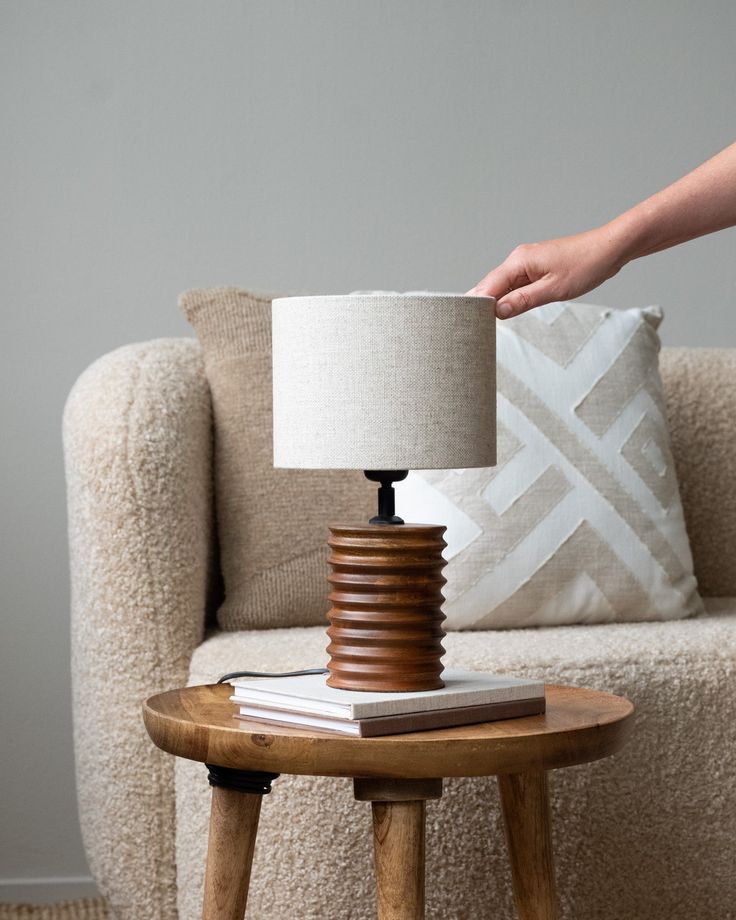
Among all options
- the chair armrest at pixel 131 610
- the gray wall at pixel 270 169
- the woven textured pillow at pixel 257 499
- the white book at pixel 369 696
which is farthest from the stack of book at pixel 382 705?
the gray wall at pixel 270 169

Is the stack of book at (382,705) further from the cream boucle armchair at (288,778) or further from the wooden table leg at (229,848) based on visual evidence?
the cream boucle armchair at (288,778)

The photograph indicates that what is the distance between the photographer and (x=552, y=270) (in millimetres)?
1216

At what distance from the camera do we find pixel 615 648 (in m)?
1.39

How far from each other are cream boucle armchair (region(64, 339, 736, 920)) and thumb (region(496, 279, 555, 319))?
0.39 m

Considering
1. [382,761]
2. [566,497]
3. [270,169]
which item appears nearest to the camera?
[382,761]

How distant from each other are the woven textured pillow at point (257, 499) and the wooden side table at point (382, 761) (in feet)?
1.75

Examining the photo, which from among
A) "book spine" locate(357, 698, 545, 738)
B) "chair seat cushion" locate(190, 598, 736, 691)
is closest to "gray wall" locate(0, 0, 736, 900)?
"chair seat cushion" locate(190, 598, 736, 691)

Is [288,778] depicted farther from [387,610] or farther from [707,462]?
[707,462]

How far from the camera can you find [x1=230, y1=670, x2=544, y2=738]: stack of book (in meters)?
0.95

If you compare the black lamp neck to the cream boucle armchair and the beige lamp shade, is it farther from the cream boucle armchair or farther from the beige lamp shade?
the cream boucle armchair

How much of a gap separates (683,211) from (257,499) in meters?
0.69

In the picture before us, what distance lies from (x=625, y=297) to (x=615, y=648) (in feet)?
3.49

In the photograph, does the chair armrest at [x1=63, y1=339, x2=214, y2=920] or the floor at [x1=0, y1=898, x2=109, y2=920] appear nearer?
the chair armrest at [x1=63, y1=339, x2=214, y2=920]

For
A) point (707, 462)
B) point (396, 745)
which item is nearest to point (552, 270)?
point (396, 745)
